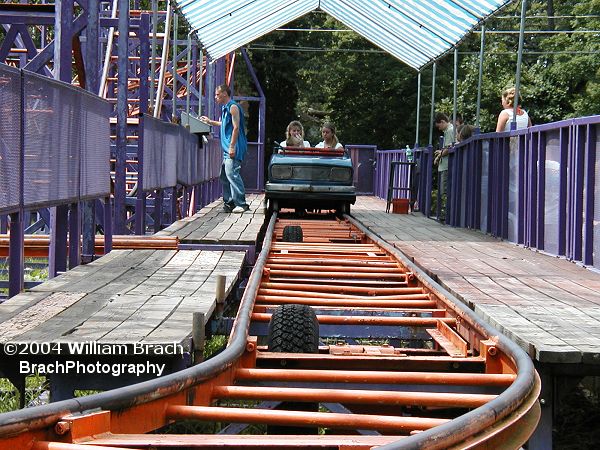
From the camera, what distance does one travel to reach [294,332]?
632 centimetres

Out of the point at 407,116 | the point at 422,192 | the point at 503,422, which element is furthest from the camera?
the point at 407,116

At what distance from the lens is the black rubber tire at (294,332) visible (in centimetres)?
628

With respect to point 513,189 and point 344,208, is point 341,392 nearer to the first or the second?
point 513,189

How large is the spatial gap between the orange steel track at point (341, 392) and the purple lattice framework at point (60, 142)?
155 centimetres

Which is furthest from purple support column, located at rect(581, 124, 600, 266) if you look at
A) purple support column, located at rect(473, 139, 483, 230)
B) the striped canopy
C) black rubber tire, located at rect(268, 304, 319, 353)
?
purple support column, located at rect(473, 139, 483, 230)

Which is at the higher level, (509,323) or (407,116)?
(407,116)

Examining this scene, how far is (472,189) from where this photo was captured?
1706 centimetres

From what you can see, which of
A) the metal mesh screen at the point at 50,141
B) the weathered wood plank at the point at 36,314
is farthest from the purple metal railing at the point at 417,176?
the weathered wood plank at the point at 36,314

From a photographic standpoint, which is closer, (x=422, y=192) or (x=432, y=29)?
(x=432, y=29)

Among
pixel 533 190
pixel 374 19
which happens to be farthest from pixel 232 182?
pixel 374 19

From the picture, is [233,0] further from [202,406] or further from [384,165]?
[202,406]

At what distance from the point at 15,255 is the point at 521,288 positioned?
143 inches

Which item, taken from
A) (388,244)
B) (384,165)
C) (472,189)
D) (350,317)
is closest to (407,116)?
(384,165)

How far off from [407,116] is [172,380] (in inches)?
1994
